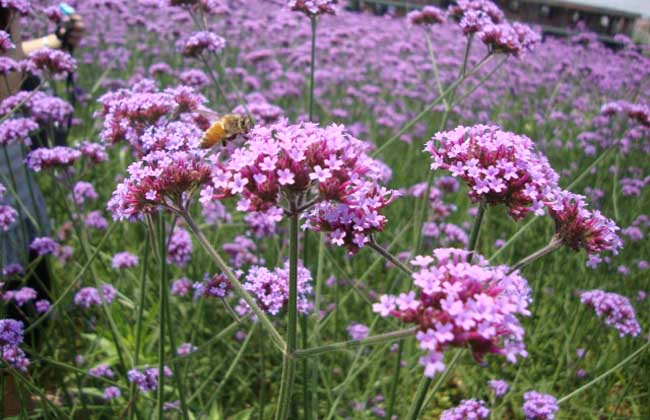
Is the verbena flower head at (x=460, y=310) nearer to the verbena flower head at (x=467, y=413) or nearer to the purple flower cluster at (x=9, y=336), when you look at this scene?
the verbena flower head at (x=467, y=413)

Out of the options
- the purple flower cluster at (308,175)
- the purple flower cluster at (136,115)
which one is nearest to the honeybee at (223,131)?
the purple flower cluster at (136,115)

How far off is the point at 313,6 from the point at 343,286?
196cm

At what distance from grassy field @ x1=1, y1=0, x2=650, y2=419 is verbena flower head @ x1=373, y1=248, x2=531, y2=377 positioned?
0.08 metres

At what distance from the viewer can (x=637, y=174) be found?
563cm

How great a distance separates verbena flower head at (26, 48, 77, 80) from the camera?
253 centimetres

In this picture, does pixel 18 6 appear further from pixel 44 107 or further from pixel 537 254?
pixel 537 254


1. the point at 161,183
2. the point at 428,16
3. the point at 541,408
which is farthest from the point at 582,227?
the point at 428,16

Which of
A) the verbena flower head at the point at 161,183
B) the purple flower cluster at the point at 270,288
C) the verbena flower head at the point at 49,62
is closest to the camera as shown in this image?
the verbena flower head at the point at 161,183

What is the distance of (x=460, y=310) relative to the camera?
3.32 feet

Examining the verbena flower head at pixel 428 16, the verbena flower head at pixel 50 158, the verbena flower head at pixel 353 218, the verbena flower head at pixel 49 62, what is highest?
the verbena flower head at pixel 428 16

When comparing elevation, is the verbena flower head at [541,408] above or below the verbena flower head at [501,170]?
below

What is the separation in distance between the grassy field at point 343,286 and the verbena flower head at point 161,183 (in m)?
0.23

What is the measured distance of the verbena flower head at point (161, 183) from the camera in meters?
1.39

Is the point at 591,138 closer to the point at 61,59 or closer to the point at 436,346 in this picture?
the point at 61,59
